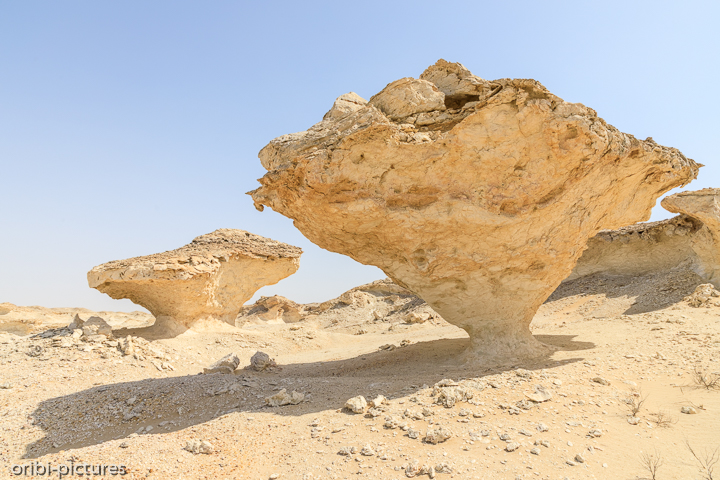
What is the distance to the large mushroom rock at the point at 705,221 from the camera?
1255 centimetres

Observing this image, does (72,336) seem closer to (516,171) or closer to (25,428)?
(25,428)

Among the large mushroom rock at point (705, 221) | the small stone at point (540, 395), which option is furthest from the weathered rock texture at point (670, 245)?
the small stone at point (540, 395)

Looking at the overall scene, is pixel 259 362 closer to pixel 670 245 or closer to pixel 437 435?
pixel 437 435

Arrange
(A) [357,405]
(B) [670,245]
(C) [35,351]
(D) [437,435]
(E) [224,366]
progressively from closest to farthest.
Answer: (D) [437,435] → (A) [357,405] → (E) [224,366] → (C) [35,351] → (B) [670,245]

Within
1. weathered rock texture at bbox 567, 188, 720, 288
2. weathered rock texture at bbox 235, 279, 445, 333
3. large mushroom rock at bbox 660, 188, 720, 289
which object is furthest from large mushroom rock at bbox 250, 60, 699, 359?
weathered rock texture at bbox 235, 279, 445, 333

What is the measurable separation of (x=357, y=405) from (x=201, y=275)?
347 inches

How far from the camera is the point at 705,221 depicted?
42.1ft

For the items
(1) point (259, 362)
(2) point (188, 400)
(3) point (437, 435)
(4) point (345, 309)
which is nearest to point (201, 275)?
(1) point (259, 362)

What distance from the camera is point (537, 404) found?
5027 millimetres

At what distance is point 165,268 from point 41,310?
1580 centimetres

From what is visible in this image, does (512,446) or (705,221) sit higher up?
(705,221)

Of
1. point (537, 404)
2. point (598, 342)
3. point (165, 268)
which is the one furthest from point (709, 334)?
point (165, 268)

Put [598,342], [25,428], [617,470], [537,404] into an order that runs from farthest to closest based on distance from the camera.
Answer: [598,342] → [25,428] → [537,404] → [617,470]

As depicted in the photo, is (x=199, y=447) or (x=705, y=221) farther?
(x=705, y=221)
